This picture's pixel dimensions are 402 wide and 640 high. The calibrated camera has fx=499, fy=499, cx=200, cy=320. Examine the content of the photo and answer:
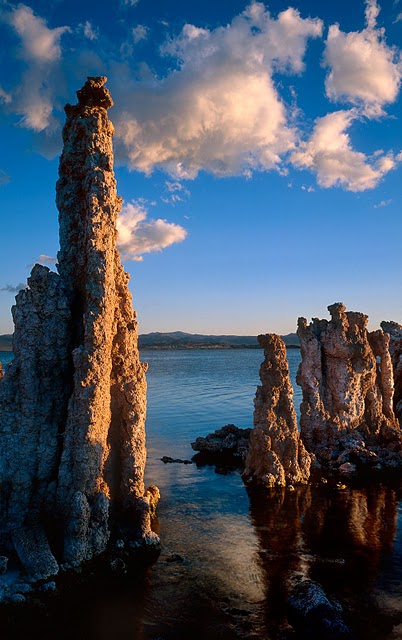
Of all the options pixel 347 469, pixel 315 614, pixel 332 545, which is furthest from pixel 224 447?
pixel 315 614

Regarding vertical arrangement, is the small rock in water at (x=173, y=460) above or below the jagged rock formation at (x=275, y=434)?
below

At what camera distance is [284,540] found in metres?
21.3

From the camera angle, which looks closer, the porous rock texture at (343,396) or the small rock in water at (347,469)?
the small rock in water at (347,469)

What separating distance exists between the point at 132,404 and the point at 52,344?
3.87 m

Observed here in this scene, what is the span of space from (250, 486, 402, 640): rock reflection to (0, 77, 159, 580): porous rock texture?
525 centimetres

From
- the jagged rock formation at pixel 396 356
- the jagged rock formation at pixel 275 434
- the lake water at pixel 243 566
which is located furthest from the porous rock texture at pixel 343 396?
the jagged rock formation at pixel 396 356

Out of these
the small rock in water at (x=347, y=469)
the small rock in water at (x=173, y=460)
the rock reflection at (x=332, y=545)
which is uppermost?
the small rock in water at (x=347, y=469)

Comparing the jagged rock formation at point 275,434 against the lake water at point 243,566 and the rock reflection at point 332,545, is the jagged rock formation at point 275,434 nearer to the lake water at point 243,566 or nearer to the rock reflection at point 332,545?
the lake water at point 243,566

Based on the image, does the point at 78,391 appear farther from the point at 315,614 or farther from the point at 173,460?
the point at 173,460

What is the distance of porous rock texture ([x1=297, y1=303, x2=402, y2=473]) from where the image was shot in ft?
112

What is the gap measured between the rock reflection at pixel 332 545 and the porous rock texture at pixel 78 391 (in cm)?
525

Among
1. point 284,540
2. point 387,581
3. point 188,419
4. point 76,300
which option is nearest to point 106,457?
point 76,300

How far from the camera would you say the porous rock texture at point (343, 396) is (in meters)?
34.1

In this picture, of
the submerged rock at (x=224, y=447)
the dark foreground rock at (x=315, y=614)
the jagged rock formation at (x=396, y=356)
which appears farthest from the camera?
the jagged rock formation at (x=396, y=356)
